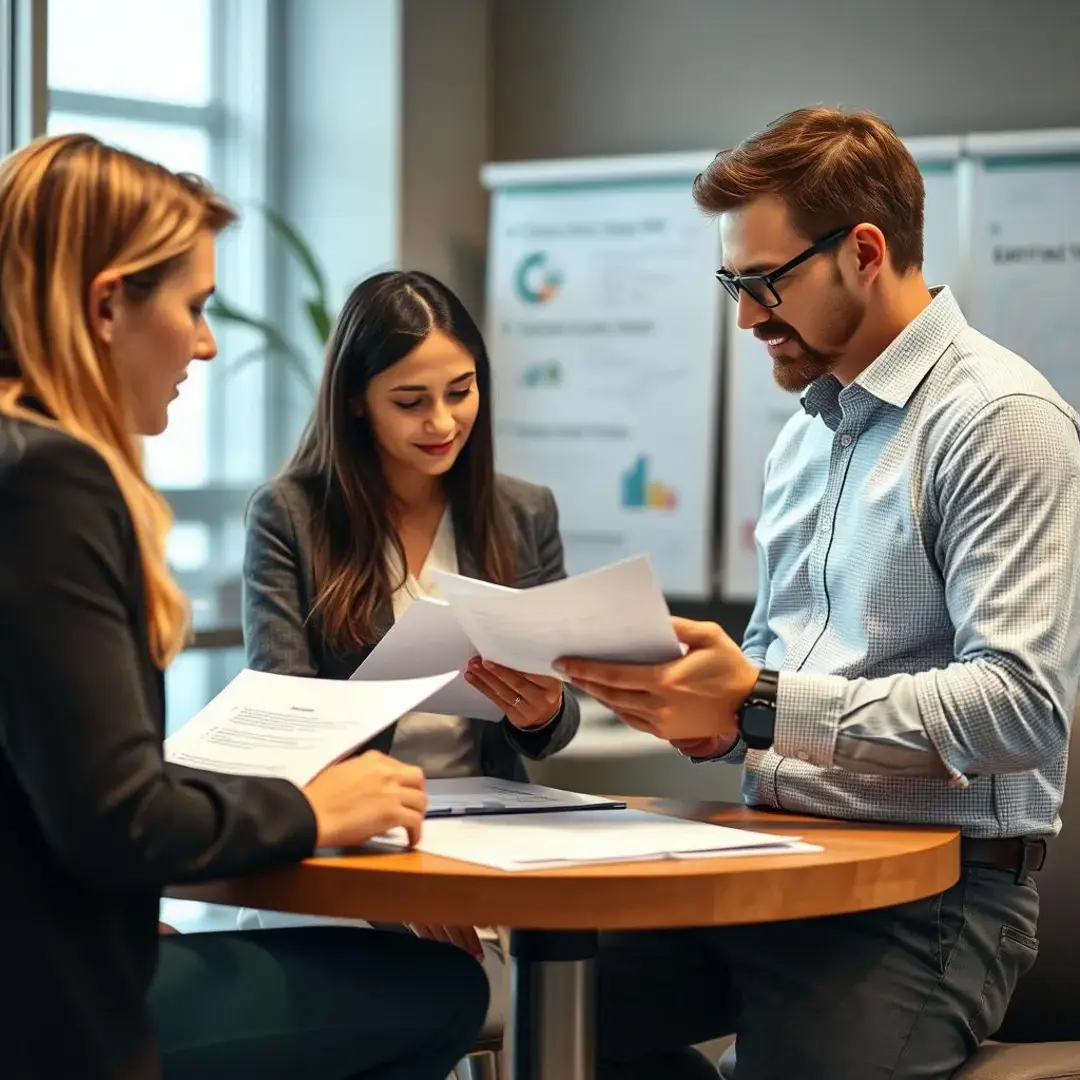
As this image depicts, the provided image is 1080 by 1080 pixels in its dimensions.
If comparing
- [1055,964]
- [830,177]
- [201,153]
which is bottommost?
[1055,964]

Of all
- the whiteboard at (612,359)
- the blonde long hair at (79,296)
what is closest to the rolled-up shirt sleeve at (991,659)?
the blonde long hair at (79,296)

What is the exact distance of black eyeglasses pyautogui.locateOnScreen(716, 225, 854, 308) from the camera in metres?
1.91

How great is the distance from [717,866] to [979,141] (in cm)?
312

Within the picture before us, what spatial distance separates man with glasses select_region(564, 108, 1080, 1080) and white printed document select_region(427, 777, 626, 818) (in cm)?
14

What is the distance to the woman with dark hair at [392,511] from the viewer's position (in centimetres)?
242

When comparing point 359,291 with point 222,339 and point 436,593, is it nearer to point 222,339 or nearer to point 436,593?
point 436,593

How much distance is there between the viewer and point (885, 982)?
5.60ft

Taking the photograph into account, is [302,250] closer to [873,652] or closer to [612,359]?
[612,359]

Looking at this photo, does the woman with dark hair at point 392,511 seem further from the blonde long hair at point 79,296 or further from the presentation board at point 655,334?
the presentation board at point 655,334

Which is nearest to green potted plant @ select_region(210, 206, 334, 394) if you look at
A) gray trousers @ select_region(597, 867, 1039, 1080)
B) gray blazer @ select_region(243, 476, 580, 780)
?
gray blazer @ select_region(243, 476, 580, 780)

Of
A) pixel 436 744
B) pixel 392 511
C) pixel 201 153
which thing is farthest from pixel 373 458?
pixel 201 153

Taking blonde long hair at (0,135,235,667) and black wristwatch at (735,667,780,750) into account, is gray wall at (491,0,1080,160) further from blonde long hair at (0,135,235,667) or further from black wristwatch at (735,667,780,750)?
blonde long hair at (0,135,235,667)

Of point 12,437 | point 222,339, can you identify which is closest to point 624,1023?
point 12,437

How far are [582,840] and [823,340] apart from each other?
733mm
